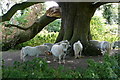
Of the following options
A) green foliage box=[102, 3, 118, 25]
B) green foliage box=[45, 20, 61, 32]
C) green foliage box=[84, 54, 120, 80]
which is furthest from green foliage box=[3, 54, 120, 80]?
green foliage box=[45, 20, 61, 32]

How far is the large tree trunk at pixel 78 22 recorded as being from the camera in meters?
7.98

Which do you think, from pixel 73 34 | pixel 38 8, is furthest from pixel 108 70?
pixel 38 8

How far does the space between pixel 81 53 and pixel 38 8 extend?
8.18m

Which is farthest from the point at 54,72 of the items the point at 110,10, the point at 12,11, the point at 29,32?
the point at 110,10

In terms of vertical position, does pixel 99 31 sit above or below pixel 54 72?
above

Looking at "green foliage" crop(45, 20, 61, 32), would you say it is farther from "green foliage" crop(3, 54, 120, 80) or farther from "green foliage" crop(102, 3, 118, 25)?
"green foliage" crop(3, 54, 120, 80)

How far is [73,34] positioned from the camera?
8.12 metres

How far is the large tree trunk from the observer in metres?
7.98

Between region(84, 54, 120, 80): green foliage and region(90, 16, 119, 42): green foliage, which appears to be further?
region(90, 16, 119, 42): green foliage

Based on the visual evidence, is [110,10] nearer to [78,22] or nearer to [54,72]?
[78,22]

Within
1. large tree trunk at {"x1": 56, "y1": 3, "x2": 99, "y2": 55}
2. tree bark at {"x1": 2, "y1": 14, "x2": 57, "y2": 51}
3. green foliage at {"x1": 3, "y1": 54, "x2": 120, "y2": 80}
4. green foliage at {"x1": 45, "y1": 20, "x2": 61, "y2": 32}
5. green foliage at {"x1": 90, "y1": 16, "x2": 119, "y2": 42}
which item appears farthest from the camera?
green foliage at {"x1": 45, "y1": 20, "x2": 61, "y2": 32}

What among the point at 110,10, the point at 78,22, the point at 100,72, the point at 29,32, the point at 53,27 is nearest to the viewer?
the point at 100,72

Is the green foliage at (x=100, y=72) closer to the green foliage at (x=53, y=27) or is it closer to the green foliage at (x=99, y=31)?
the green foliage at (x=99, y=31)

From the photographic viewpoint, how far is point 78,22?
8047mm
